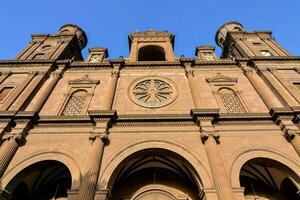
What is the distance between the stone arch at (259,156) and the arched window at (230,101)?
361 cm

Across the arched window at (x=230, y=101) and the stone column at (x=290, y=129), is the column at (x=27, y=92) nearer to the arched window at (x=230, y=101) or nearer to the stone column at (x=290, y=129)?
the arched window at (x=230, y=101)

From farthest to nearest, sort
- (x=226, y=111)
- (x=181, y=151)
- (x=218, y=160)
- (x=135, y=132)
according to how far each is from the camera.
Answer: (x=226, y=111), (x=135, y=132), (x=181, y=151), (x=218, y=160)

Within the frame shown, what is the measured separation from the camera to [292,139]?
38.6 ft

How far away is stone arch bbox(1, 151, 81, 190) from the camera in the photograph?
10523 mm

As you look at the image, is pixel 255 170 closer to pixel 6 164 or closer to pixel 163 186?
pixel 163 186

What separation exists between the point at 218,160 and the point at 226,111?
466cm

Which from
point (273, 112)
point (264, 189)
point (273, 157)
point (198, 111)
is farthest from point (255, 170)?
point (198, 111)

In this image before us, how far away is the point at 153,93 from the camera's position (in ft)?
53.6

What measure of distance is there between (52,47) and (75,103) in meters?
9.79

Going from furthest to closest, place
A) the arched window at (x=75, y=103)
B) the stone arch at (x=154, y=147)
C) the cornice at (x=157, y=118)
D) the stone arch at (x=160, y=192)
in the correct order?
the arched window at (x=75, y=103) → the cornice at (x=157, y=118) → the stone arch at (x=160, y=192) → the stone arch at (x=154, y=147)

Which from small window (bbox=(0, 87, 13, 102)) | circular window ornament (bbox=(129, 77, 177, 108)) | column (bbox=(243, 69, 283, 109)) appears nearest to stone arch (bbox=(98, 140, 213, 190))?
circular window ornament (bbox=(129, 77, 177, 108))

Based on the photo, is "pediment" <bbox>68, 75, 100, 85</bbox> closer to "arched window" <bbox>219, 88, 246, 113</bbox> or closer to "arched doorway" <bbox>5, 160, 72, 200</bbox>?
"arched doorway" <bbox>5, 160, 72, 200</bbox>

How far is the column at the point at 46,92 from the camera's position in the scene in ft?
47.2

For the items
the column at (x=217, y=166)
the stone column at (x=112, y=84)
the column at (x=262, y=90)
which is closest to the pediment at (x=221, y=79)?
the column at (x=262, y=90)
